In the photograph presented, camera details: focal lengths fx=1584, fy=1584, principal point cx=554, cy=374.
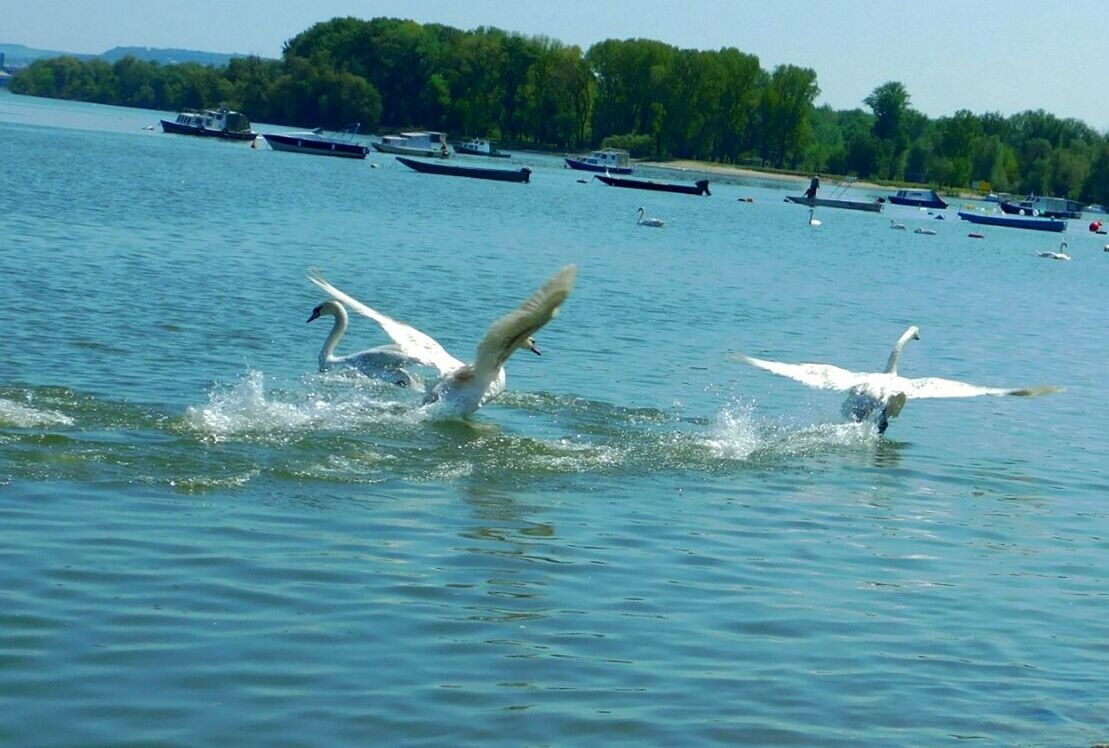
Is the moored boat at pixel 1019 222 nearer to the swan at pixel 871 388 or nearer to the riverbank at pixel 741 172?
the riverbank at pixel 741 172

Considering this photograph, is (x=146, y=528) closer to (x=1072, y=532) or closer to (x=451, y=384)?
(x=451, y=384)

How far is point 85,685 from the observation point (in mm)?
7180

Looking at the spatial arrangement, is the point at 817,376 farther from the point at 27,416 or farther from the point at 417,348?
the point at 27,416

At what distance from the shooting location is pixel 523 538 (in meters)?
10.5

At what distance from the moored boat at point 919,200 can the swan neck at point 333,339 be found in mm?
94662

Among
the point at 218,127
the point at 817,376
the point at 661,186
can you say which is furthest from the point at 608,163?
the point at 817,376

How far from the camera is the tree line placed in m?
146

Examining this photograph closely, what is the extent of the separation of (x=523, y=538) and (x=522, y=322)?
301 cm

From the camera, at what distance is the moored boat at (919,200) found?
10825 centimetres

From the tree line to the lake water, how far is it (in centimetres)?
12305

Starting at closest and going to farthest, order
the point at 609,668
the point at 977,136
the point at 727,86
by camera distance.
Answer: the point at 609,668
the point at 727,86
the point at 977,136

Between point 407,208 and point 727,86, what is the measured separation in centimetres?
9838

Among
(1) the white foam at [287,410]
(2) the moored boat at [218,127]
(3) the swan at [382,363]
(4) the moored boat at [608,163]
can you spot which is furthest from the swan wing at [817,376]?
(2) the moored boat at [218,127]

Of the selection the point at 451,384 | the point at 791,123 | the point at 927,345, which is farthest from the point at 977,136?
the point at 451,384
